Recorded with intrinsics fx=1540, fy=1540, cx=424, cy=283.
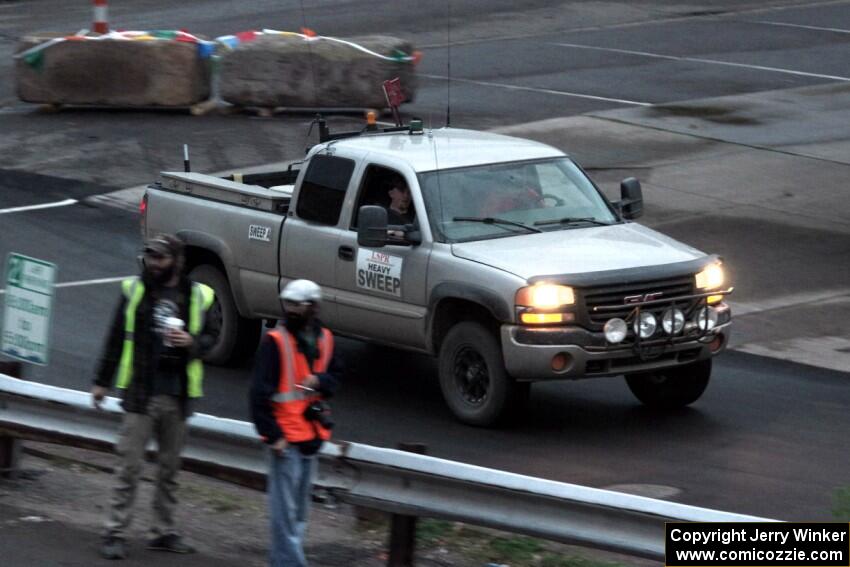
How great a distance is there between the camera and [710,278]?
36.6 ft

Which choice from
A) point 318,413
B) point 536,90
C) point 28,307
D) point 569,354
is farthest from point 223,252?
point 536,90

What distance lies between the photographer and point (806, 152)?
67.9 ft

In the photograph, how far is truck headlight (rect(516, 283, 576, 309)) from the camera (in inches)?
415

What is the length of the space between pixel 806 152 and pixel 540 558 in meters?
13.5

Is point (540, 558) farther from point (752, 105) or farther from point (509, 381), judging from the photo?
point (752, 105)

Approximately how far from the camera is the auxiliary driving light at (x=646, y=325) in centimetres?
1074

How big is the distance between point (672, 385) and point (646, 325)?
43.5 inches

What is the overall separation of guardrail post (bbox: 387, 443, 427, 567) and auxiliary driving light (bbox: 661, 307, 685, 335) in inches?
128

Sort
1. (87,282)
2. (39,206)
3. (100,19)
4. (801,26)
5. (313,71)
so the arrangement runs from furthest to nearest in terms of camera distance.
→ 1. (801,26)
2. (100,19)
3. (313,71)
4. (39,206)
5. (87,282)

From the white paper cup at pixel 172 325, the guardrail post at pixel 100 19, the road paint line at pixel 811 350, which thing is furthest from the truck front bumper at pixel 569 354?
the guardrail post at pixel 100 19

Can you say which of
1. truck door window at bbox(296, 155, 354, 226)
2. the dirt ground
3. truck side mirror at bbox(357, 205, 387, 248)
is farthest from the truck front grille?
truck door window at bbox(296, 155, 354, 226)

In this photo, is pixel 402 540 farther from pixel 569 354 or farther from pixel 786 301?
pixel 786 301

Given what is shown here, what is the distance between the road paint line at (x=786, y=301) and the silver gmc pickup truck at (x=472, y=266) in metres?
3.04

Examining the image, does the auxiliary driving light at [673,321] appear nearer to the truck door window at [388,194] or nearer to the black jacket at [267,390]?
the truck door window at [388,194]
